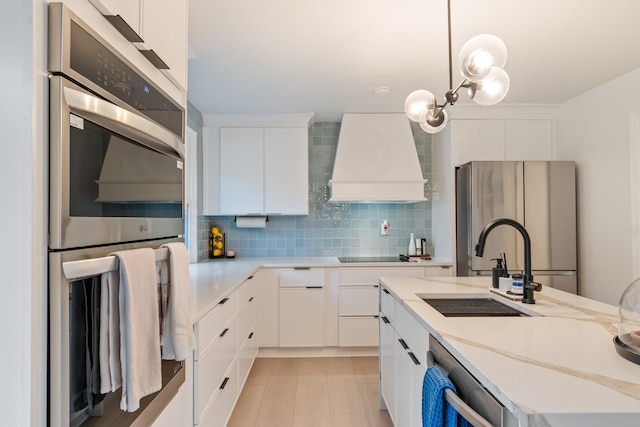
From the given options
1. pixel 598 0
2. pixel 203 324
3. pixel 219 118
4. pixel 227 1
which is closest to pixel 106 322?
pixel 203 324

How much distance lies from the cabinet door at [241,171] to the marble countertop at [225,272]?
1.84ft

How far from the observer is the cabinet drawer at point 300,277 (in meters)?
3.24

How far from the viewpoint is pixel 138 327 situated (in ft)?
2.69

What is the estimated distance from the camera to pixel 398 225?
3850 millimetres

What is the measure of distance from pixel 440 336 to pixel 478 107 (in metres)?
2.83

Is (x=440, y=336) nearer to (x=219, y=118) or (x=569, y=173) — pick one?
(x=569, y=173)

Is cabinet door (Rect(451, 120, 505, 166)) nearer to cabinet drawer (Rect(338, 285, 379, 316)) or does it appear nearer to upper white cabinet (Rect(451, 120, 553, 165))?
upper white cabinet (Rect(451, 120, 553, 165))

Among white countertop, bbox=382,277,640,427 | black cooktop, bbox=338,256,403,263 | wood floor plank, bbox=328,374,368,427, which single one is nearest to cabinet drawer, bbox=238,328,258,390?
wood floor plank, bbox=328,374,368,427

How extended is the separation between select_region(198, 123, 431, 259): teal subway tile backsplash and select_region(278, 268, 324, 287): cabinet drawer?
0.57 m

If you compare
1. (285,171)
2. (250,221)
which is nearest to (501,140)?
(285,171)

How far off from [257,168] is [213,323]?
2020 mm

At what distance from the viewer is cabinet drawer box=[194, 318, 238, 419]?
1512 mm

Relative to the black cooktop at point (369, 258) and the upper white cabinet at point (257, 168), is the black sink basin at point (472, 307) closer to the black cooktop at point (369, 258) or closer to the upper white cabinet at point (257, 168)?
the black cooktop at point (369, 258)

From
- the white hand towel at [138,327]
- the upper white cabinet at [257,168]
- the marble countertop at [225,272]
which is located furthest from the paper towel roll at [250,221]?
the white hand towel at [138,327]
